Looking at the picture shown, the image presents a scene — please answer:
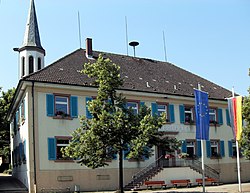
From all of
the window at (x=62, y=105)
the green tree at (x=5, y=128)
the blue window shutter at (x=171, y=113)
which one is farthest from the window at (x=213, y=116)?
the green tree at (x=5, y=128)

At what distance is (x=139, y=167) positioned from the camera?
1214 inches

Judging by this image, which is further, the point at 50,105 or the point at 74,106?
the point at 74,106

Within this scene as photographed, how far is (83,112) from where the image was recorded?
2897cm

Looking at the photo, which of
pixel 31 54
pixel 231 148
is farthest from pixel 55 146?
pixel 231 148

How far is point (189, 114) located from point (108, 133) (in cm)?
1481

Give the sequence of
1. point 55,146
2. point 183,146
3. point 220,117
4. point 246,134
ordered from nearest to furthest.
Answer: point 246,134 < point 55,146 < point 183,146 < point 220,117

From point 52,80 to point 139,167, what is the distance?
368 inches

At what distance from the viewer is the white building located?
27.0 metres

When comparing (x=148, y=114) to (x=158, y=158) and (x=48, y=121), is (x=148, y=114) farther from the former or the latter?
(x=158, y=158)

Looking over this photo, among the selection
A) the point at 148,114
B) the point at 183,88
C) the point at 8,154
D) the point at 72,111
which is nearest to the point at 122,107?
the point at 148,114

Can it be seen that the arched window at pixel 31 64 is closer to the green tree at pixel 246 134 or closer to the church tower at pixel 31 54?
the church tower at pixel 31 54

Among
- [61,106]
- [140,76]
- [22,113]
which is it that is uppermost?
[140,76]

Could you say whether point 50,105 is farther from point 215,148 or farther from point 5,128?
point 5,128

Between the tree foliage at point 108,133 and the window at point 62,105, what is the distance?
607 cm
